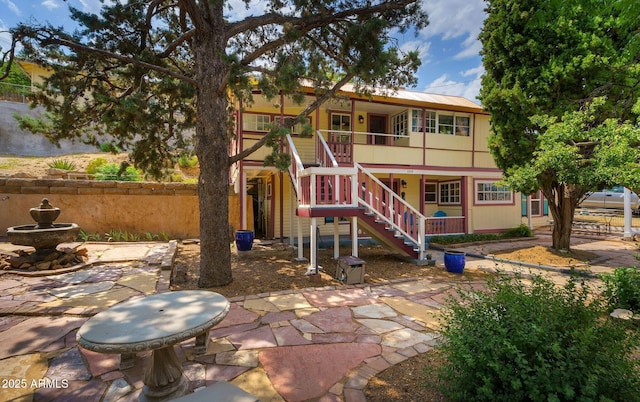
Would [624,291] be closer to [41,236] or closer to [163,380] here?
[163,380]

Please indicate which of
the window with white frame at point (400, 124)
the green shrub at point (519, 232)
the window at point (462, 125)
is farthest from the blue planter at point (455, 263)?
the window at point (462, 125)

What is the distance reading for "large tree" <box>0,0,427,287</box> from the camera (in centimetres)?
557

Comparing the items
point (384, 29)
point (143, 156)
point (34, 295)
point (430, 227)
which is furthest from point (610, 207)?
point (34, 295)

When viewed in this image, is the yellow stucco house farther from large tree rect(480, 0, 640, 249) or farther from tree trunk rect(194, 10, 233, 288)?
tree trunk rect(194, 10, 233, 288)

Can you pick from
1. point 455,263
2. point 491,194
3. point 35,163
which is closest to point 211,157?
point 455,263

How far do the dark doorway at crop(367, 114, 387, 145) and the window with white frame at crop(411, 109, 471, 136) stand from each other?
Result: 1.54m

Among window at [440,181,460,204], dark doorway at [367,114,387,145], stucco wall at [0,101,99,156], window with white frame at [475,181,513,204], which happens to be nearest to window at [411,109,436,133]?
dark doorway at [367,114,387,145]

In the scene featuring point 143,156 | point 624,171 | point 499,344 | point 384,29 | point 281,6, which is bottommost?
point 499,344

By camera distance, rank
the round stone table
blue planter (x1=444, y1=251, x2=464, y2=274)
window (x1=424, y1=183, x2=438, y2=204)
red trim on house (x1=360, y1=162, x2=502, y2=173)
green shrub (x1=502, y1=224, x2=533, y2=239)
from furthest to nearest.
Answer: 1. window (x1=424, y1=183, x2=438, y2=204)
2. green shrub (x1=502, y1=224, x2=533, y2=239)
3. red trim on house (x1=360, y1=162, x2=502, y2=173)
4. blue planter (x1=444, y1=251, x2=464, y2=274)
5. the round stone table

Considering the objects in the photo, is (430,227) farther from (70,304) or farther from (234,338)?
(70,304)

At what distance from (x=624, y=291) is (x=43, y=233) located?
10.3 metres

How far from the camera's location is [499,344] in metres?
2.05

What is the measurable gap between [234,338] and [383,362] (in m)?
1.77

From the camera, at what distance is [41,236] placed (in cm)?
628
